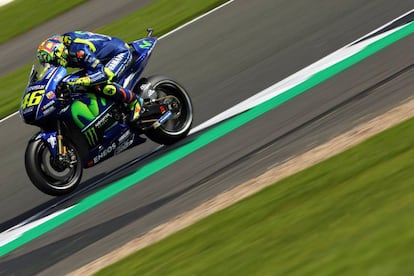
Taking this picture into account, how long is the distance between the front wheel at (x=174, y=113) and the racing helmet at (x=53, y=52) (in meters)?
1.07

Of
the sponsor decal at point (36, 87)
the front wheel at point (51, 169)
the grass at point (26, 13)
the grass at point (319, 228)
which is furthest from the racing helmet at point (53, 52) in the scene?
the grass at point (26, 13)

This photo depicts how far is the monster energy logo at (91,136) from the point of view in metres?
9.84

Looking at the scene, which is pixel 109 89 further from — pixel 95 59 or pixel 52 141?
pixel 52 141

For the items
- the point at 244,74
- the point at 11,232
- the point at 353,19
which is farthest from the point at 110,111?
the point at 353,19

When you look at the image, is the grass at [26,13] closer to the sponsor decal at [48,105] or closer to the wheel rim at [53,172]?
the sponsor decal at [48,105]

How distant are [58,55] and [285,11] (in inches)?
177

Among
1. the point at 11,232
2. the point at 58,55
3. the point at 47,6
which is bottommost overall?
the point at 11,232

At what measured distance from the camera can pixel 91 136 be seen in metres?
9.87

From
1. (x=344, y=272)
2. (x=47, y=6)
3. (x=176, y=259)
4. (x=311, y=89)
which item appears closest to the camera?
(x=344, y=272)

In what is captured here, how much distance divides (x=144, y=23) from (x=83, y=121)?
515 centimetres

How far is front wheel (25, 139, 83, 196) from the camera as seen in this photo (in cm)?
927

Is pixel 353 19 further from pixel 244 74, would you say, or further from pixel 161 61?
pixel 161 61

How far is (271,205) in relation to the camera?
7328 mm

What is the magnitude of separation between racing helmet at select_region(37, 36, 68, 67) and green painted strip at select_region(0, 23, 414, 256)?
4.54ft
